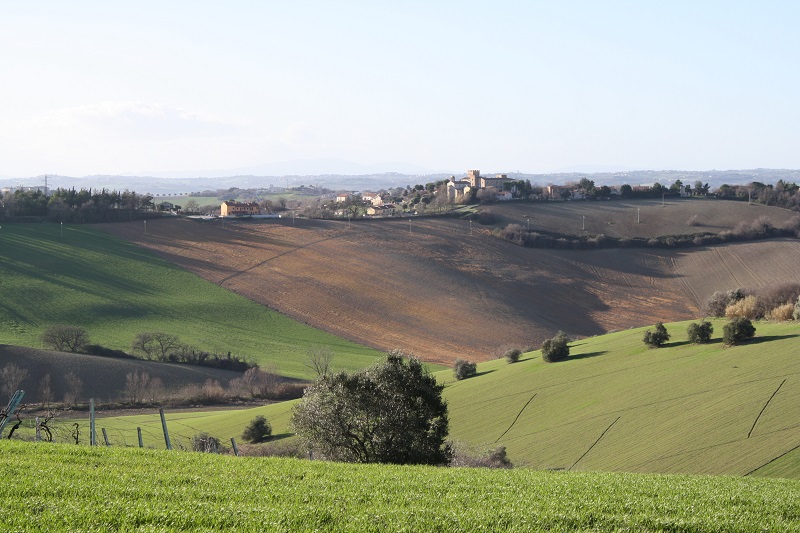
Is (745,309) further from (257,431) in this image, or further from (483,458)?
(257,431)

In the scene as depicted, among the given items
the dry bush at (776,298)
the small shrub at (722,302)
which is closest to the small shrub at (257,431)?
the dry bush at (776,298)

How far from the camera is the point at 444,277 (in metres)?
94.8

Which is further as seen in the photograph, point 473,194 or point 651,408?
point 473,194

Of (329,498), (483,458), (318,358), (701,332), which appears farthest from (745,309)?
(329,498)

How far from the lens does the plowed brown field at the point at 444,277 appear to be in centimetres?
8075

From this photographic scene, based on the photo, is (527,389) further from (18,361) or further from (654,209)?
(654,209)

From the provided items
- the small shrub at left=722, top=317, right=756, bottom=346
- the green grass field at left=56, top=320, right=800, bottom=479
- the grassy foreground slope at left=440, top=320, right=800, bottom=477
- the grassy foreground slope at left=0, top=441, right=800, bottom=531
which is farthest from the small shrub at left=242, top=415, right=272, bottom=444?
the grassy foreground slope at left=0, top=441, right=800, bottom=531

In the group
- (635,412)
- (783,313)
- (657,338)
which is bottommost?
(635,412)

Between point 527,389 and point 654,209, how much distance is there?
9413 cm

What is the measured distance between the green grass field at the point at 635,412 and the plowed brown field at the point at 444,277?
2411 centimetres

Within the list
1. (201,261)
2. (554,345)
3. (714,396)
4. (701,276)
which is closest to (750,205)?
(701,276)

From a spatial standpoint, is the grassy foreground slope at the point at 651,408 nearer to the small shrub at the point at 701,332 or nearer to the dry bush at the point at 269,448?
the small shrub at the point at 701,332

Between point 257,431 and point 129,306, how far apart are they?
135 ft

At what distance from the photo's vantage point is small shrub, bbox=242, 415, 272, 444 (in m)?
41.8
